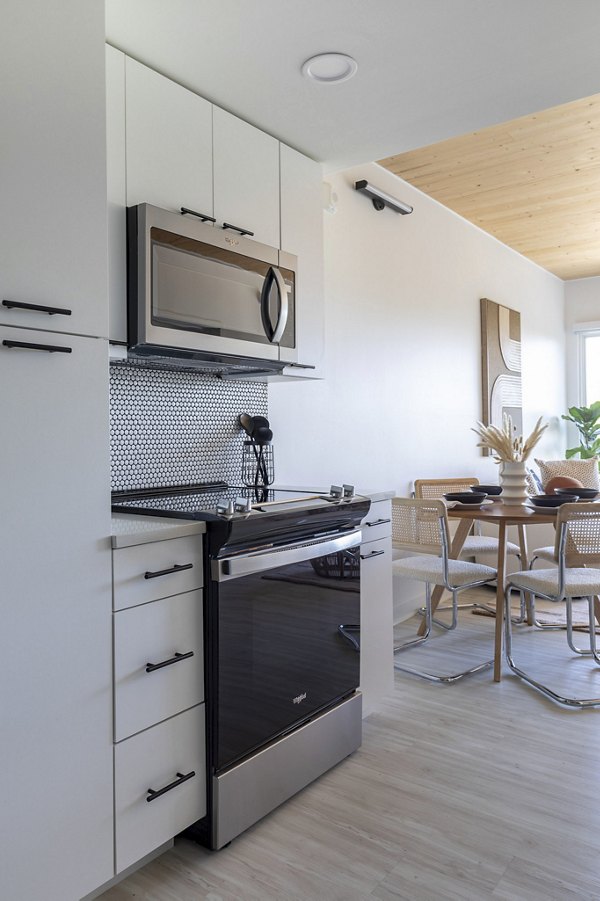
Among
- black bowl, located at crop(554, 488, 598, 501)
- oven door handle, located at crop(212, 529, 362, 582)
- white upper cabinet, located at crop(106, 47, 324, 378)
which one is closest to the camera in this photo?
oven door handle, located at crop(212, 529, 362, 582)

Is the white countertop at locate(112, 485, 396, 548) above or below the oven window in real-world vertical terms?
above

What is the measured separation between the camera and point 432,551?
3227 millimetres

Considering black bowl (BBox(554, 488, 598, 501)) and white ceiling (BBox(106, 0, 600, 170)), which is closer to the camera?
white ceiling (BBox(106, 0, 600, 170))

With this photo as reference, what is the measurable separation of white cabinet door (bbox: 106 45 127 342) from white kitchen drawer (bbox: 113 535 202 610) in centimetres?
65

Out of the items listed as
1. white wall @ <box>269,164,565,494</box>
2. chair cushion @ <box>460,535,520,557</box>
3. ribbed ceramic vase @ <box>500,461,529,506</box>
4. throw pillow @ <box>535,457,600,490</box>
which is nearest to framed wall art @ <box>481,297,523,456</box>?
white wall @ <box>269,164,565,494</box>

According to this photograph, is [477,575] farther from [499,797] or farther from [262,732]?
[262,732]

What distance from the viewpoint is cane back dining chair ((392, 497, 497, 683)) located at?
123 inches

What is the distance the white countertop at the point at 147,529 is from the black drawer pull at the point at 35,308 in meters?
0.53

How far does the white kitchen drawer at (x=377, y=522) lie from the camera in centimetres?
262

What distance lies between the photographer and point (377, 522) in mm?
2691

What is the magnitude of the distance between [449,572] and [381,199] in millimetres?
2130

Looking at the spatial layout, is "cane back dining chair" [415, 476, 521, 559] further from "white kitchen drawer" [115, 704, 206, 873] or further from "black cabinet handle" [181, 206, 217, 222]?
"white kitchen drawer" [115, 704, 206, 873]

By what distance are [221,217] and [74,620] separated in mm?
1442

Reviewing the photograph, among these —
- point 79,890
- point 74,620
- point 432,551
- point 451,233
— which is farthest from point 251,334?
point 451,233
